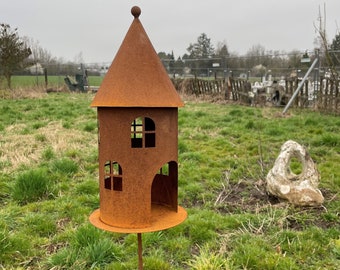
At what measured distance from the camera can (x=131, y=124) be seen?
6.04 feet

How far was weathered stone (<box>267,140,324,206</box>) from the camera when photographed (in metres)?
3.93

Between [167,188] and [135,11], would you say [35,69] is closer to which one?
[167,188]

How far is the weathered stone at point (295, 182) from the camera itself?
3.93 m

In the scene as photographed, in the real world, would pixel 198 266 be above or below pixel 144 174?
below

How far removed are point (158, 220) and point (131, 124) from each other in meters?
0.58

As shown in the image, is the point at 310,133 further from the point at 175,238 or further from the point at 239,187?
the point at 175,238

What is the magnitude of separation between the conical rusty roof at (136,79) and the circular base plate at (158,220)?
0.65m

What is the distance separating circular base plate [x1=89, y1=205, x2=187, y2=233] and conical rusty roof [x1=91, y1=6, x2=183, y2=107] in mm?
653

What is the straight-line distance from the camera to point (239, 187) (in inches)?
186

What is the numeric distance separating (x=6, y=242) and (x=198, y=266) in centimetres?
170

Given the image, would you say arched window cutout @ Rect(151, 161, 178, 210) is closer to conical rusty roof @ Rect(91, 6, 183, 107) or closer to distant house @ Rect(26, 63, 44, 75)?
conical rusty roof @ Rect(91, 6, 183, 107)

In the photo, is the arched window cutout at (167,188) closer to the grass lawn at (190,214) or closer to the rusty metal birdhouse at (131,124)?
the rusty metal birdhouse at (131,124)

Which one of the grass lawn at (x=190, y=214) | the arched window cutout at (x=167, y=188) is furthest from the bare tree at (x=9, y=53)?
the arched window cutout at (x=167, y=188)

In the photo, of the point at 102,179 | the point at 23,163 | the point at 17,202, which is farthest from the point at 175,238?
the point at 23,163
